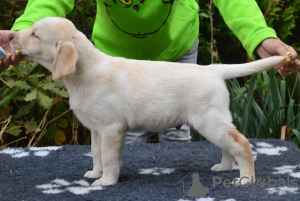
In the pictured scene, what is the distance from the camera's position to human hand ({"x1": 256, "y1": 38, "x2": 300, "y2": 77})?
7.82 feet

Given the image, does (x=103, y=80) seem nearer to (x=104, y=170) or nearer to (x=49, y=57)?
(x=49, y=57)

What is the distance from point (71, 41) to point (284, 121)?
238 cm

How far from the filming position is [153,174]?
258 centimetres

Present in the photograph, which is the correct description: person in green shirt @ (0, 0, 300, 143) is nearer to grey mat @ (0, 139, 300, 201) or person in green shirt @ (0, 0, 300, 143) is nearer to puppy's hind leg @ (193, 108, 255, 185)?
puppy's hind leg @ (193, 108, 255, 185)

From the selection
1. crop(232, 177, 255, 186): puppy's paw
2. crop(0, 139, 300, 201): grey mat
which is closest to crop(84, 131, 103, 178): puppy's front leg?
crop(0, 139, 300, 201): grey mat

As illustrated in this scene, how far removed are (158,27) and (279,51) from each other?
2.65 ft

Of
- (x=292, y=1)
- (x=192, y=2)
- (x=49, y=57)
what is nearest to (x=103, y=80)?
(x=49, y=57)

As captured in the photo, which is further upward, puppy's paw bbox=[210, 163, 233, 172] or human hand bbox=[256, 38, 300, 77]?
human hand bbox=[256, 38, 300, 77]

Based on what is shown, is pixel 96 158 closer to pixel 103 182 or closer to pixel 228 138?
pixel 103 182

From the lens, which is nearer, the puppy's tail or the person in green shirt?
the puppy's tail

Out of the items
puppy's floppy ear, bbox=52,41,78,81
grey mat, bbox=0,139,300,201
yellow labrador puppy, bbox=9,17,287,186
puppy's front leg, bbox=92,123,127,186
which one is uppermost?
puppy's floppy ear, bbox=52,41,78,81

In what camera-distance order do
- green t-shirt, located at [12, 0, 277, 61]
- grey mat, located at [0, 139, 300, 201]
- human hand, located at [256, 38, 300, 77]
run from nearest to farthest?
grey mat, located at [0, 139, 300, 201] → human hand, located at [256, 38, 300, 77] → green t-shirt, located at [12, 0, 277, 61]

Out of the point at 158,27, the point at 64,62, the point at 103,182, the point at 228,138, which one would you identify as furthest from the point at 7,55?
the point at 228,138

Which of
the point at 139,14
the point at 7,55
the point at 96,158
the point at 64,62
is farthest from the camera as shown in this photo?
the point at 139,14
